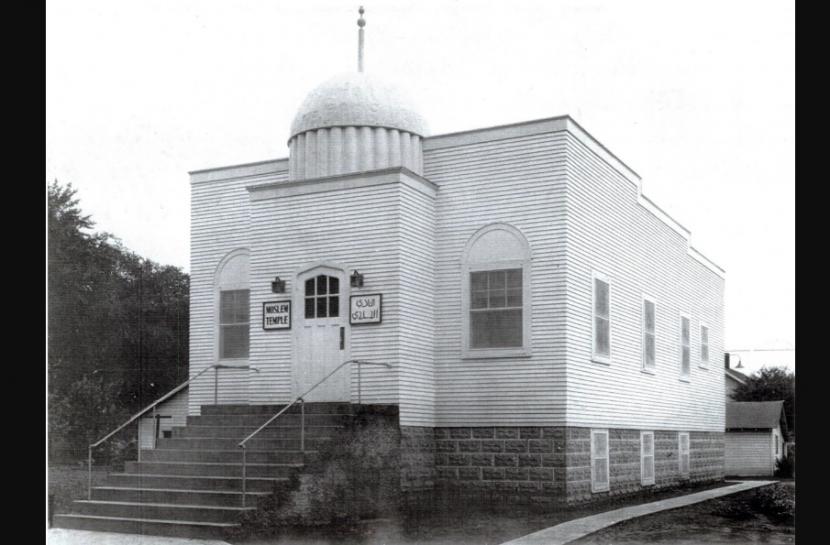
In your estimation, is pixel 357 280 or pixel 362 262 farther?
pixel 362 262

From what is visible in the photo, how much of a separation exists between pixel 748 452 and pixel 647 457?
41.6 feet

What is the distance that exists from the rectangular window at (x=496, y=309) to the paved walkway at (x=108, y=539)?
21.4 feet

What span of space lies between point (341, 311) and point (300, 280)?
1017mm

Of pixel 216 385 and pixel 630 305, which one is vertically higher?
pixel 630 305

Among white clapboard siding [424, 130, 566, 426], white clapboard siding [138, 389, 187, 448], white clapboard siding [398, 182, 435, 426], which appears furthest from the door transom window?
white clapboard siding [138, 389, 187, 448]

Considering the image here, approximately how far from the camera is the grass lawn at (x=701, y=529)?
1411 cm

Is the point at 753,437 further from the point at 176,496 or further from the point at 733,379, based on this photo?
the point at 176,496

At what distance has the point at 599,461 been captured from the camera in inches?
745

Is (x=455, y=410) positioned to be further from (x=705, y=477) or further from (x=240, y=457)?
(x=705, y=477)

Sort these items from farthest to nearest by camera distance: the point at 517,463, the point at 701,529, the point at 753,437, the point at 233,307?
the point at 753,437 → the point at 233,307 → the point at 517,463 → the point at 701,529

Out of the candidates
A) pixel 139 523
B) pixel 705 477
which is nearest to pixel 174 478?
pixel 139 523

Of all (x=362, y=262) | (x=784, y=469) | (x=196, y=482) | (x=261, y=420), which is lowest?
(x=784, y=469)

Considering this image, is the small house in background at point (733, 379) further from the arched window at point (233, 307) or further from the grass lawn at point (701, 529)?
the arched window at point (233, 307)

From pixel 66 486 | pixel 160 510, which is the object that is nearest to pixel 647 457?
pixel 160 510
